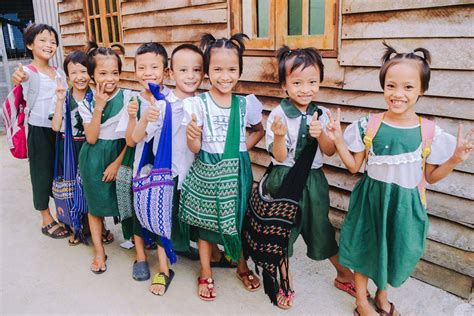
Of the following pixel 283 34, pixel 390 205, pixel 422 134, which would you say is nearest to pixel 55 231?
pixel 283 34

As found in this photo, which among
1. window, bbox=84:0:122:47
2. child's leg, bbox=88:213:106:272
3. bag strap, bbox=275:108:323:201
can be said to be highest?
window, bbox=84:0:122:47

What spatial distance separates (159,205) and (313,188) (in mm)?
911

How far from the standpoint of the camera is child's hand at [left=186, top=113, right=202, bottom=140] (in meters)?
2.27

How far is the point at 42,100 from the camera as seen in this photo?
3.20m

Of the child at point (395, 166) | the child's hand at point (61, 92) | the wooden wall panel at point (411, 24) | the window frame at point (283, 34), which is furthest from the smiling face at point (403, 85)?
the child's hand at point (61, 92)

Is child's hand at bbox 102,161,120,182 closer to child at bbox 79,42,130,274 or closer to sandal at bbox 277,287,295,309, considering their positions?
child at bbox 79,42,130,274

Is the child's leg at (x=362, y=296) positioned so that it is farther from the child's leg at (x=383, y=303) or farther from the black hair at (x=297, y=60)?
the black hair at (x=297, y=60)

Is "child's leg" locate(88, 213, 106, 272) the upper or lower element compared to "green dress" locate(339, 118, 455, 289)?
lower

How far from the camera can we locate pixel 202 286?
8.66 ft

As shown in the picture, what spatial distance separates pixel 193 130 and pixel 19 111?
1777 millimetres

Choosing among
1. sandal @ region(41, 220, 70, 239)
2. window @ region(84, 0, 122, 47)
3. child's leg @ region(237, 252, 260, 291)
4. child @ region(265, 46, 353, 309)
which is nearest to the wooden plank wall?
child @ region(265, 46, 353, 309)

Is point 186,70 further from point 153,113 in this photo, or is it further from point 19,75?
point 19,75

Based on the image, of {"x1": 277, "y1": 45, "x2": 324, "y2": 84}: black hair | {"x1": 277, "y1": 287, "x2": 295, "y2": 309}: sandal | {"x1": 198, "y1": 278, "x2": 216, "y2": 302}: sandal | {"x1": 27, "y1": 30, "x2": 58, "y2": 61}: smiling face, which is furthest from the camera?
{"x1": 27, "y1": 30, "x2": 58, "y2": 61}: smiling face

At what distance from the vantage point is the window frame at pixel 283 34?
9.32 feet
